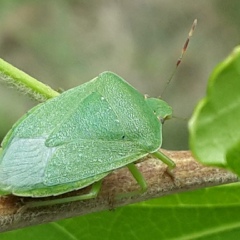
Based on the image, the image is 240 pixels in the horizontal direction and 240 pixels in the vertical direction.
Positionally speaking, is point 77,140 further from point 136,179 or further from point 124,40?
point 124,40

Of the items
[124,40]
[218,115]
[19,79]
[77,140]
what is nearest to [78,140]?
[77,140]

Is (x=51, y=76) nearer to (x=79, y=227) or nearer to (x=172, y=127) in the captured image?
(x=172, y=127)

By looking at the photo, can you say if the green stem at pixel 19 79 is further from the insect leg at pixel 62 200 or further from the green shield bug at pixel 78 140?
the insect leg at pixel 62 200

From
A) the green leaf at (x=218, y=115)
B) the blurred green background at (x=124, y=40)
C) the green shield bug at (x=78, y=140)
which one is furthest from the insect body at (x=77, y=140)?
the blurred green background at (x=124, y=40)

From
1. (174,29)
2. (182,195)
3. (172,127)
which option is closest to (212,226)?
(182,195)

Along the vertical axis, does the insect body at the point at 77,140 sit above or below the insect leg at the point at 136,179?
above

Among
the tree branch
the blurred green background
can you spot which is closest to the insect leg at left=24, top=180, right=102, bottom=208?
the tree branch

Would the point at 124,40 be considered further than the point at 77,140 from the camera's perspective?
Yes

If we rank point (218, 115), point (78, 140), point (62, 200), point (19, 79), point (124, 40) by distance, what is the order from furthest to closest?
point (124, 40) < point (78, 140) < point (19, 79) < point (62, 200) < point (218, 115)

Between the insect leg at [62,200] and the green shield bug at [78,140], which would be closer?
the insect leg at [62,200]
